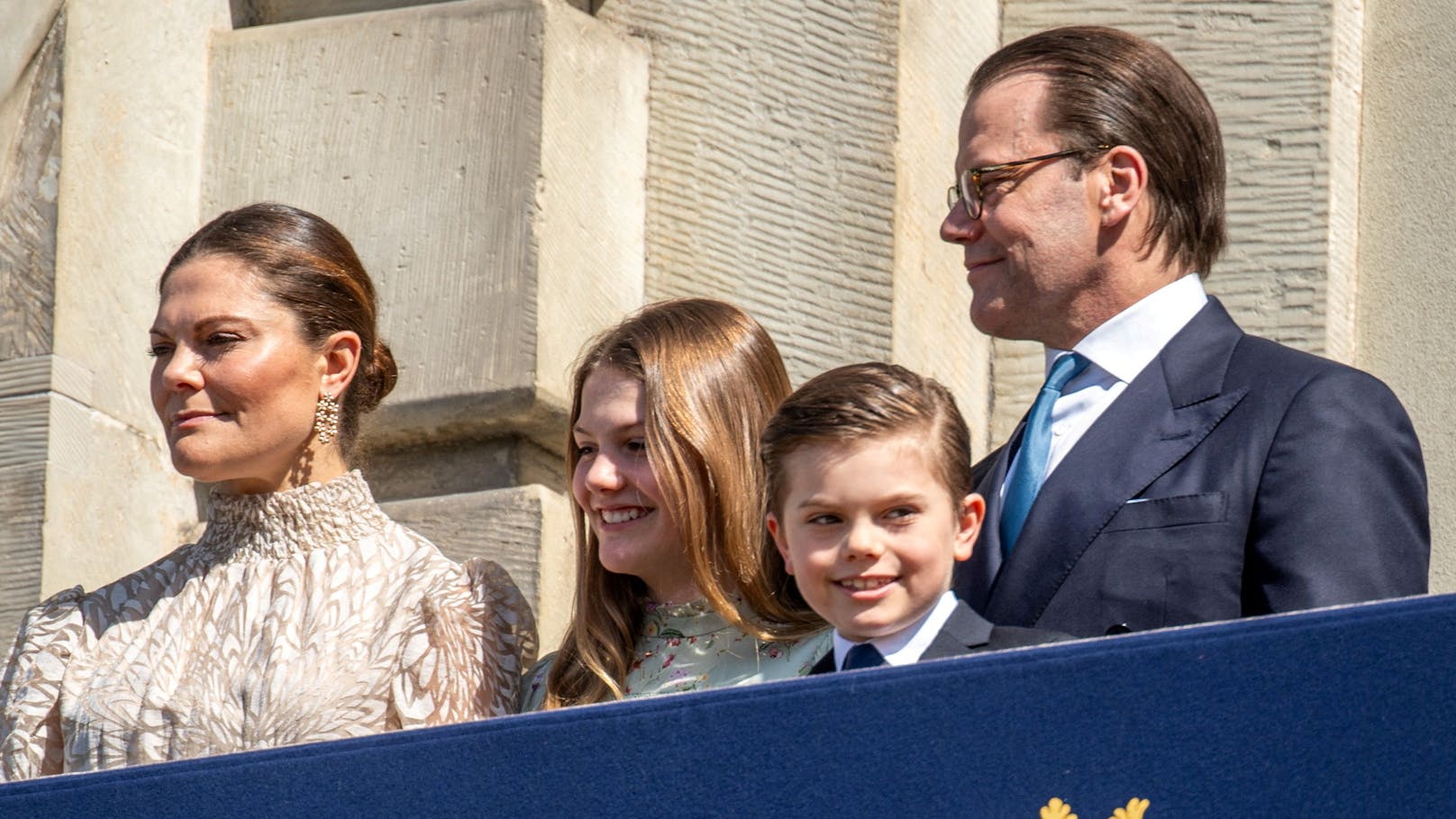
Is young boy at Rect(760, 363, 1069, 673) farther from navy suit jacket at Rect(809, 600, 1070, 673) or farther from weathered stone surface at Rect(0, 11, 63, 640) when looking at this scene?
weathered stone surface at Rect(0, 11, 63, 640)

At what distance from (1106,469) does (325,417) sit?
40.1 inches

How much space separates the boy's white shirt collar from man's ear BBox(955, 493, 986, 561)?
62mm

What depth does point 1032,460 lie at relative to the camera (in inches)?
91.3

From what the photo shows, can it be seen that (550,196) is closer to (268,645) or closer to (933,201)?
(933,201)

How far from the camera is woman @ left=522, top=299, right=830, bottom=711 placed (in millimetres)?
2561

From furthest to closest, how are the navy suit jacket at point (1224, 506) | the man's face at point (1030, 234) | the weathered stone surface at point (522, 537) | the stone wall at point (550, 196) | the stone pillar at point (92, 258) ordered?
1. the stone pillar at point (92, 258)
2. the stone wall at point (550, 196)
3. the weathered stone surface at point (522, 537)
4. the man's face at point (1030, 234)
5. the navy suit jacket at point (1224, 506)

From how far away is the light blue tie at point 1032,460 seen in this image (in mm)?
2299

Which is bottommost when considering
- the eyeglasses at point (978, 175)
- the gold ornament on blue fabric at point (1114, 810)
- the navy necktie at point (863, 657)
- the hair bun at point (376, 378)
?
the gold ornament on blue fabric at point (1114, 810)

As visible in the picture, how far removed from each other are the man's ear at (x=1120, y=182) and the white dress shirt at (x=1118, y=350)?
0.10 meters

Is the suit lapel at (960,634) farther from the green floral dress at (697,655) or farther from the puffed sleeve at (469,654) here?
the puffed sleeve at (469,654)

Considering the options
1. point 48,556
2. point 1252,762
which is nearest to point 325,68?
point 48,556

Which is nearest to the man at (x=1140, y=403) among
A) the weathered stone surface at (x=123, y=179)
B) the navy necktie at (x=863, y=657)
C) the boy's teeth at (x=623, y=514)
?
the navy necktie at (x=863, y=657)

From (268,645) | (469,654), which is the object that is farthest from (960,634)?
(268,645)

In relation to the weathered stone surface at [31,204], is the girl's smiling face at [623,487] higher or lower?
lower
